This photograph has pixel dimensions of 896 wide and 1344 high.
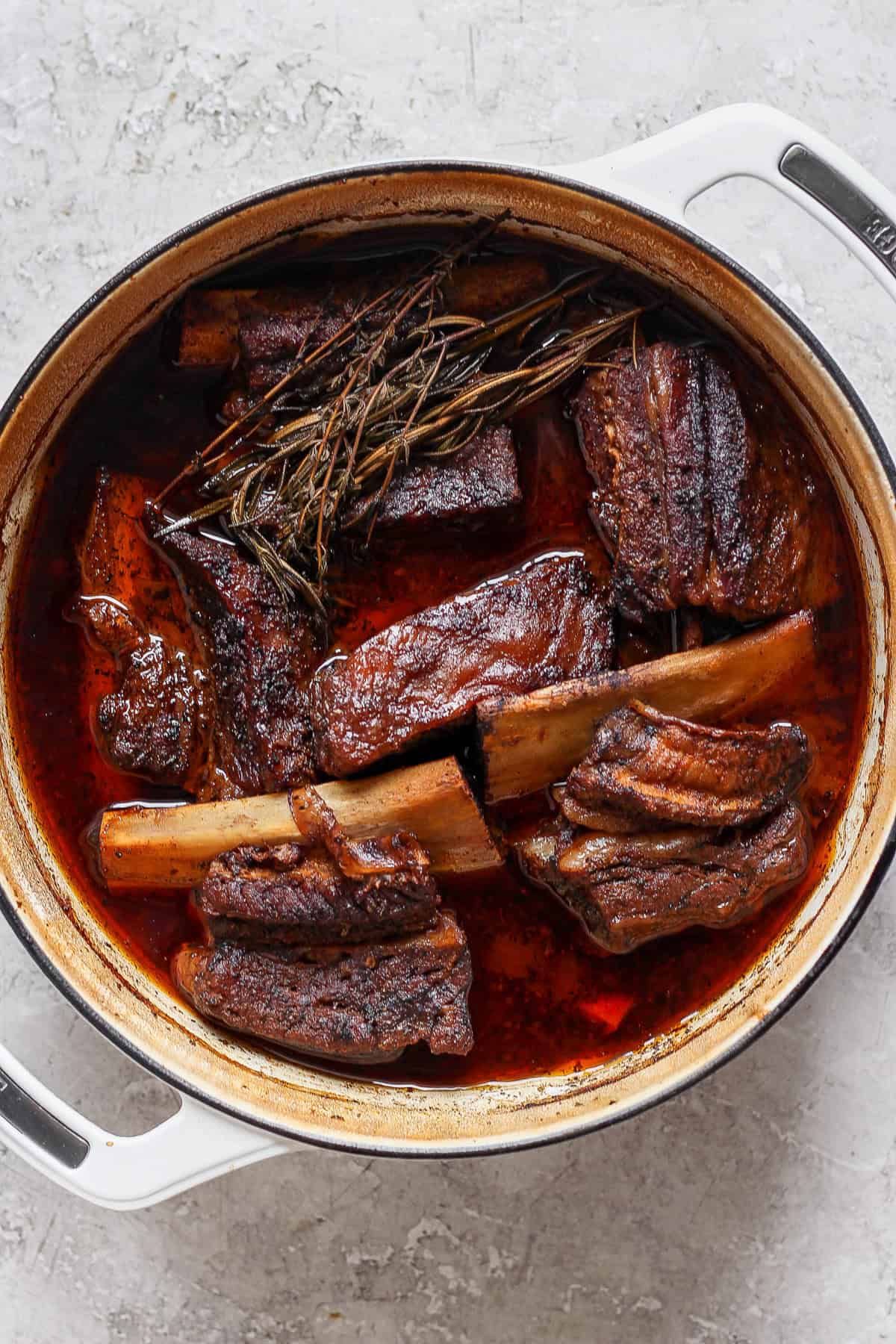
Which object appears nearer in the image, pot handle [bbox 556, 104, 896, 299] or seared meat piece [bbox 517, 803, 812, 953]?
pot handle [bbox 556, 104, 896, 299]

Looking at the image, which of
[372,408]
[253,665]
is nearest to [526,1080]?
[253,665]

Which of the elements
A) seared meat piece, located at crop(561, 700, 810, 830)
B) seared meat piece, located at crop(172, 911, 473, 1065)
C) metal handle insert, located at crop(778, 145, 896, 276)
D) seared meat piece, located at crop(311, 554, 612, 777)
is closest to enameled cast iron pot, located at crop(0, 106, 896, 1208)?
metal handle insert, located at crop(778, 145, 896, 276)

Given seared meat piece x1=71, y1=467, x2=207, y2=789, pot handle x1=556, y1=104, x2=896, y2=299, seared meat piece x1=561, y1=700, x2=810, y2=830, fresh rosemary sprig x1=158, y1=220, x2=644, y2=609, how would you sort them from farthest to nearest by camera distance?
seared meat piece x1=71, y1=467, x2=207, y2=789 < fresh rosemary sprig x1=158, y1=220, x2=644, y2=609 < seared meat piece x1=561, y1=700, x2=810, y2=830 < pot handle x1=556, y1=104, x2=896, y2=299

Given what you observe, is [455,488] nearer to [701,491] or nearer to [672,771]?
[701,491]

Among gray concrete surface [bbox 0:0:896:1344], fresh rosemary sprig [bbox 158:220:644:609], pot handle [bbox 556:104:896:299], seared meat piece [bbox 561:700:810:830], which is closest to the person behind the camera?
pot handle [bbox 556:104:896:299]

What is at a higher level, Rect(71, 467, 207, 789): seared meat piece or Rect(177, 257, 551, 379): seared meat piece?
Rect(177, 257, 551, 379): seared meat piece

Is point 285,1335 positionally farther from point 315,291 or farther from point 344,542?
point 315,291

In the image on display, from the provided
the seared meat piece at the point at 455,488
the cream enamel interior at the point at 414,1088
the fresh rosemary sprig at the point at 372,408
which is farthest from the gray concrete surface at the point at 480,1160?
the seared meat piece at the point at 455,488

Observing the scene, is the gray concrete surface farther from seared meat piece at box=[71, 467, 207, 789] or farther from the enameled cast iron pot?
seared meat piece at box=[71, 467, 207, 789]
